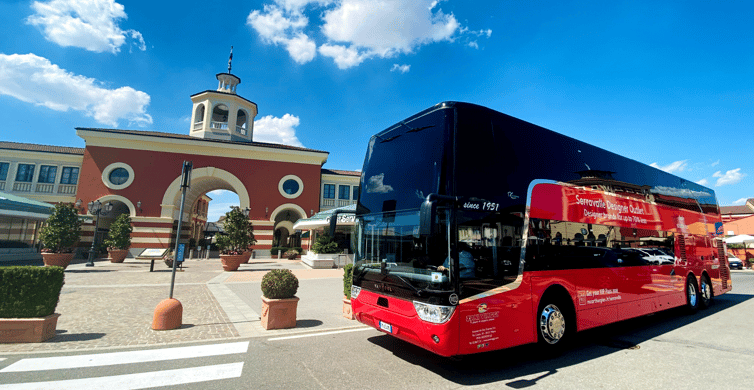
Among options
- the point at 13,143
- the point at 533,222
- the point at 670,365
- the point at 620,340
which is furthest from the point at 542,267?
the point at 13,143

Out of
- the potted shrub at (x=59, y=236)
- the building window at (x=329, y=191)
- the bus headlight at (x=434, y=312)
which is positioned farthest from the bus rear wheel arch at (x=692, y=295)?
the building window at (x=329, y=191)

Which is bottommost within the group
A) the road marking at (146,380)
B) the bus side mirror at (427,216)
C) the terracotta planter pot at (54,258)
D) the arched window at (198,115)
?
the road marking at (146,380)

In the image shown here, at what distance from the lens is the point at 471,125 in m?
4.84

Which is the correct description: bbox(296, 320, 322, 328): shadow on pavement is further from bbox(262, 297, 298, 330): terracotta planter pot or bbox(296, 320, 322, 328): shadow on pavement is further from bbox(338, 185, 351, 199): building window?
bbox(338, 185, 351, 199): building window

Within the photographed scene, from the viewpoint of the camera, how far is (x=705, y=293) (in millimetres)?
9531

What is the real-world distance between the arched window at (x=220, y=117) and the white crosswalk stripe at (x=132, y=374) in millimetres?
30939

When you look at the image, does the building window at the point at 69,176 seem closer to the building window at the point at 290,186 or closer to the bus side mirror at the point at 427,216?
the building window at the point at 290,186

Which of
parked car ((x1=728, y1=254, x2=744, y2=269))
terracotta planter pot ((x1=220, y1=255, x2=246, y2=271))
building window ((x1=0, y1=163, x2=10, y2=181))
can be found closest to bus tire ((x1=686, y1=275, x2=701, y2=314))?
terracotta planter pot ((x1=220, y1=255, x2=246, y2=271))

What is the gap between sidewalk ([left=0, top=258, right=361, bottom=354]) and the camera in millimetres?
5905

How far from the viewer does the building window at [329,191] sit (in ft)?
119

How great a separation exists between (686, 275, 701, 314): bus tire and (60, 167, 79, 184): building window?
40383mm

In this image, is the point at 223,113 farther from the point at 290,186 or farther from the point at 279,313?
the point at 279,313

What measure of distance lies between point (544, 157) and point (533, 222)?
130 cm

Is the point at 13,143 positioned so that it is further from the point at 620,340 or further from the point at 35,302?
Result: the point at 620,340
